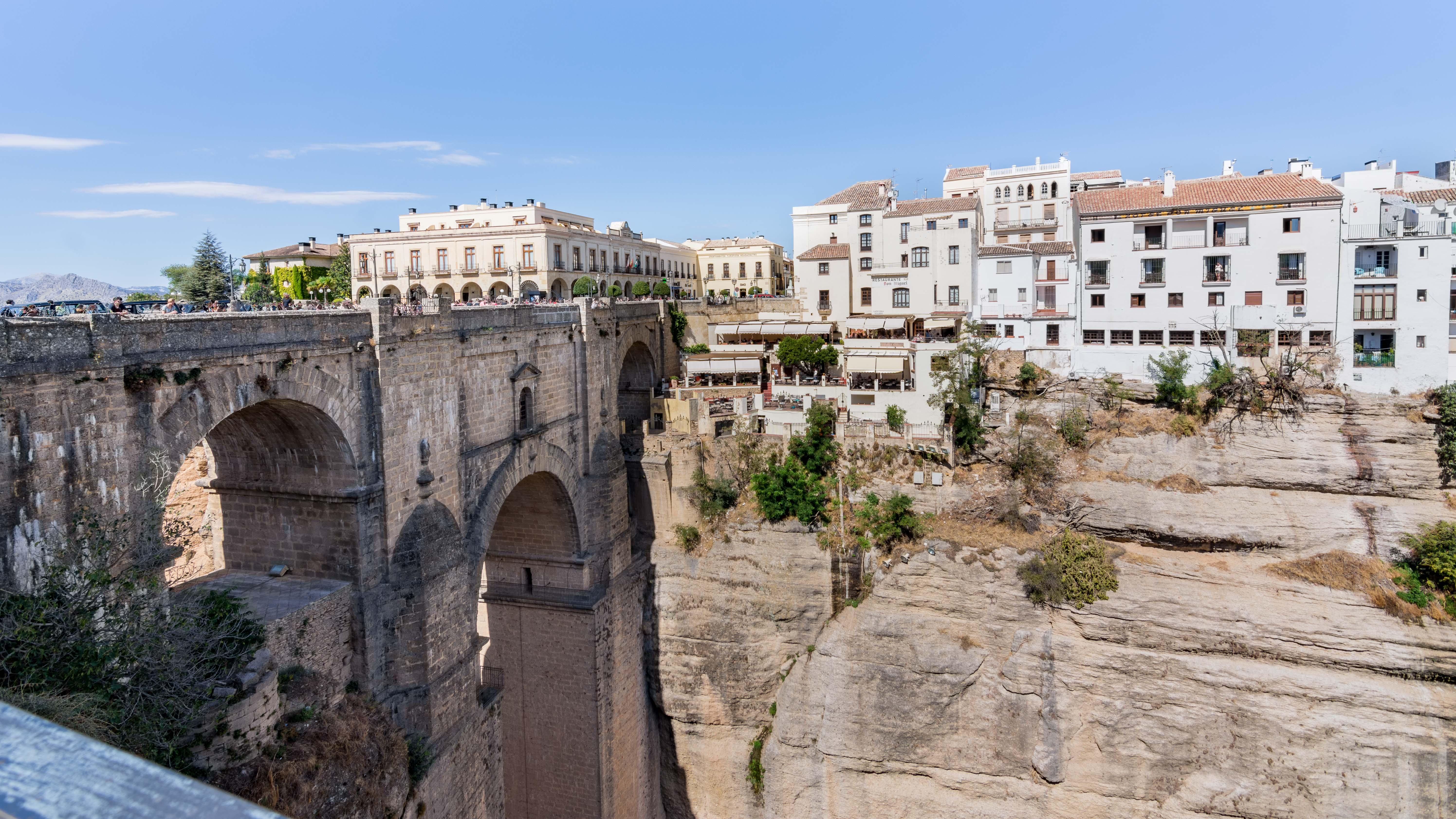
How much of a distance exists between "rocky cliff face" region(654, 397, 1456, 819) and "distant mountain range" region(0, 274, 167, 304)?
947 inches

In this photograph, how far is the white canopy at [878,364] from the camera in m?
26.1

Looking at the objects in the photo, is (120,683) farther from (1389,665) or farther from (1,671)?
(1389,665)

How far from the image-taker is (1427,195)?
30.3m

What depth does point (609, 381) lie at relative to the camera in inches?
912

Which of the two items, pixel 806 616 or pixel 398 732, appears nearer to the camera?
pixel 398 732

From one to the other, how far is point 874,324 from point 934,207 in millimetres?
5372

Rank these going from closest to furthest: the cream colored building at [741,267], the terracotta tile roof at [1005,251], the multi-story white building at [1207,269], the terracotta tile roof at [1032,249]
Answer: the multi-story white building at [1207,269] → the terracotta tile roof at [1032,249] → the terracotta tile roof at [1005,251] → the cream colored building at [741,267]

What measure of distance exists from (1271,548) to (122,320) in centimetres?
2383

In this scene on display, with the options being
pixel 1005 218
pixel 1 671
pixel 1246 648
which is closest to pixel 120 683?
pixel 1 671

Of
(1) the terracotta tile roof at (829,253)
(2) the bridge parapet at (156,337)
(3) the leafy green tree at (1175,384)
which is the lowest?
(3) the leafy green tree at (1175,384)

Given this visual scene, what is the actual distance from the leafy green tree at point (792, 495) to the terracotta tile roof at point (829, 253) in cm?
1278

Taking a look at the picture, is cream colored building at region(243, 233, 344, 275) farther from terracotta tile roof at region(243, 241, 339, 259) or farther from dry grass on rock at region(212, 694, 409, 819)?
dry grass on rock at region(212, 694, 409, 819)

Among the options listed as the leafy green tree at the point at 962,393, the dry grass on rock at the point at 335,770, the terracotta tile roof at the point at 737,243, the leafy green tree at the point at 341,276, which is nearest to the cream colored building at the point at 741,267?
the terracotta tile roof at the point at 737,243

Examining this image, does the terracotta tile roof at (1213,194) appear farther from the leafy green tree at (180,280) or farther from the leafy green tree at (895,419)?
the leafy green tree at (180,280)
